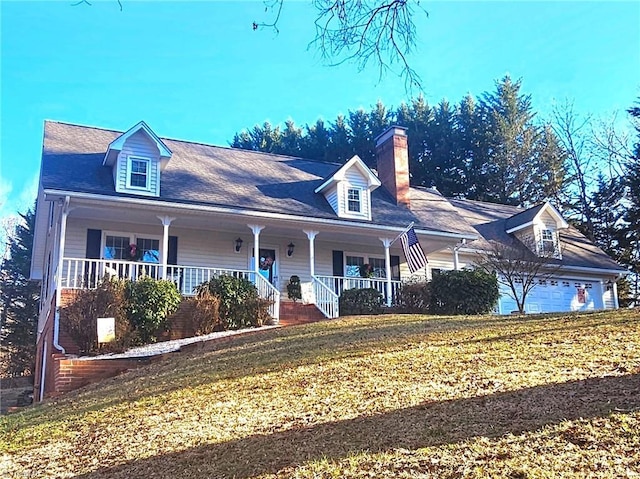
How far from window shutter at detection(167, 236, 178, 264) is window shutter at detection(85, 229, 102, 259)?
1.88 m

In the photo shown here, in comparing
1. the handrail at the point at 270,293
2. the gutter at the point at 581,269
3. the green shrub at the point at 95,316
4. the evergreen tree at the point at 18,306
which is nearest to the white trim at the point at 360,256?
the gutter at the point at 581,269

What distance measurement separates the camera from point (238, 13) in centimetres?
725

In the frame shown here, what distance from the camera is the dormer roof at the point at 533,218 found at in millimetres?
24859

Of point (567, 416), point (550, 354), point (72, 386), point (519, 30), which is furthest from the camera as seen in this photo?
A: point (72, 386)

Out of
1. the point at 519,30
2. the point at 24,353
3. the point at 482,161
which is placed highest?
the point at 482,161

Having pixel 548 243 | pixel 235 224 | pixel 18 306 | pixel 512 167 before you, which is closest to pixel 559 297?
pixel 548 243

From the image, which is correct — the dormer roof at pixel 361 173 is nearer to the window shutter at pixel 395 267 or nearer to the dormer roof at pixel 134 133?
the window shutter at pixel 395 267

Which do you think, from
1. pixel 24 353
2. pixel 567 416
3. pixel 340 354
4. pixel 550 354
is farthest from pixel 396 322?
pixel 24 353

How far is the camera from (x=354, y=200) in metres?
19.5

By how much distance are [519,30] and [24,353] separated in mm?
29711

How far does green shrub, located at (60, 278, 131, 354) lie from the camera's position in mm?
12877

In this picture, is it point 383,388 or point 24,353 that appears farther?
point 24,353

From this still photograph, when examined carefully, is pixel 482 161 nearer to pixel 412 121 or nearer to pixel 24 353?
pixel 412 121

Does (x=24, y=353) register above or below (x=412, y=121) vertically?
below
